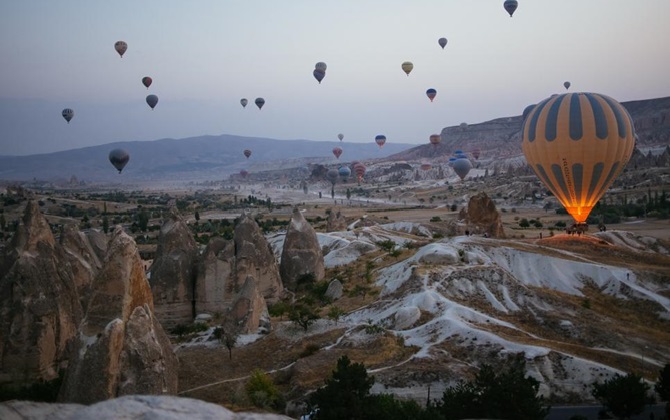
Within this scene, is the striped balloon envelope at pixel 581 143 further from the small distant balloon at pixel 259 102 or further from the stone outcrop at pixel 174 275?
the small distant balloon at pixel 259 102

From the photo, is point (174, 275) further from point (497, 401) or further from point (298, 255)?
point (497, 401)

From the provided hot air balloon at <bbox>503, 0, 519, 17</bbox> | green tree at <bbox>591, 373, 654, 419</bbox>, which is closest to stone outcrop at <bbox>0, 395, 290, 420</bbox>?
green tree at <bbox>591, 373, 654, 419</bbox>

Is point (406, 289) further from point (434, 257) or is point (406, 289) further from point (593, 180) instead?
point (593, 180)

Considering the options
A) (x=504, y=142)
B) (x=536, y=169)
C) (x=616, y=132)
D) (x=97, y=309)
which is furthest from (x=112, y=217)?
(x=504, y=142)

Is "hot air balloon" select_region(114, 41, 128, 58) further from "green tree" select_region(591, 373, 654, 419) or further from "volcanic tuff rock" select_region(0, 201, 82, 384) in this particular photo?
"green tree" select_region(591, 373, 654, 419)

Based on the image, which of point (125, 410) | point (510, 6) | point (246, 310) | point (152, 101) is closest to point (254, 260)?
point (246, 310)
